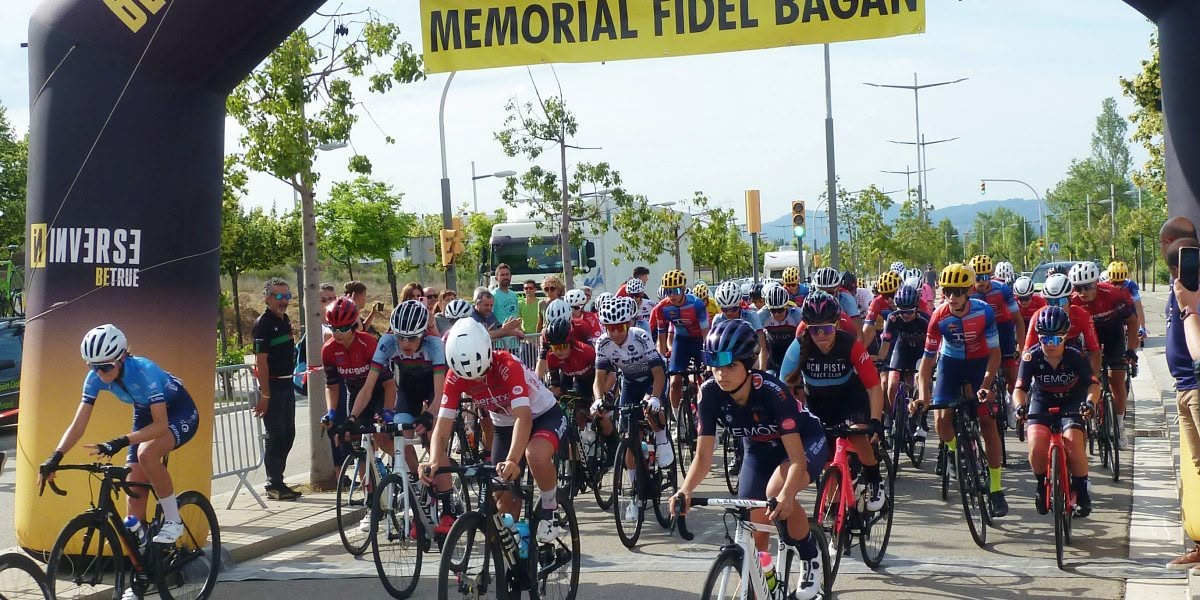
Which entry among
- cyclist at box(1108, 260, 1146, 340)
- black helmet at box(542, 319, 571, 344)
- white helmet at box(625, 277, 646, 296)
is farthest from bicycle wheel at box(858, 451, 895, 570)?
white helmet at box(625, 277, 646, 296)

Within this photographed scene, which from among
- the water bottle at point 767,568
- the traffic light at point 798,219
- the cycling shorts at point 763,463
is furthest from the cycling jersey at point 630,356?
the traffic light at point 798,219

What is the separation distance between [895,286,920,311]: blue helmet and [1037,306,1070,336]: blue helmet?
261 centimetres

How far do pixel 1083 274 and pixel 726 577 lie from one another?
7844 millimetres

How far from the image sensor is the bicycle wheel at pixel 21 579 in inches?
230

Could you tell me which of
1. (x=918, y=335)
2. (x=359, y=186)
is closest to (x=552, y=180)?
(x=359, y=186)

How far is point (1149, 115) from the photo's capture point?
27.1m

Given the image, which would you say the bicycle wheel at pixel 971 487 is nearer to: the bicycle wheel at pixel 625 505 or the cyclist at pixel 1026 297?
the bicycle wheel at pixel 625 505

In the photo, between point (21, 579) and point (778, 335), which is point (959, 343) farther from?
point (21, 579)

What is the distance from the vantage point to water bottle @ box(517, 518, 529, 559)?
6430 millimetres

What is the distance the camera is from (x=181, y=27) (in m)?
8.08

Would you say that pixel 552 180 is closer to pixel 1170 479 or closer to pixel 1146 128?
pixel 1146 128

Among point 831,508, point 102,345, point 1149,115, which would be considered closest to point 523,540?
point 831,508

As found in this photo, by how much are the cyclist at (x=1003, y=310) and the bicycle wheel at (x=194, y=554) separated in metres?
6.97

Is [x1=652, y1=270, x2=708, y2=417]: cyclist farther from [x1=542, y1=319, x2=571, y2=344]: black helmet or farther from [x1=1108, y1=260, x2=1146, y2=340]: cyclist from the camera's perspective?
[x1=1108, y1=260, x2=1146, y2=340]: cyclist
